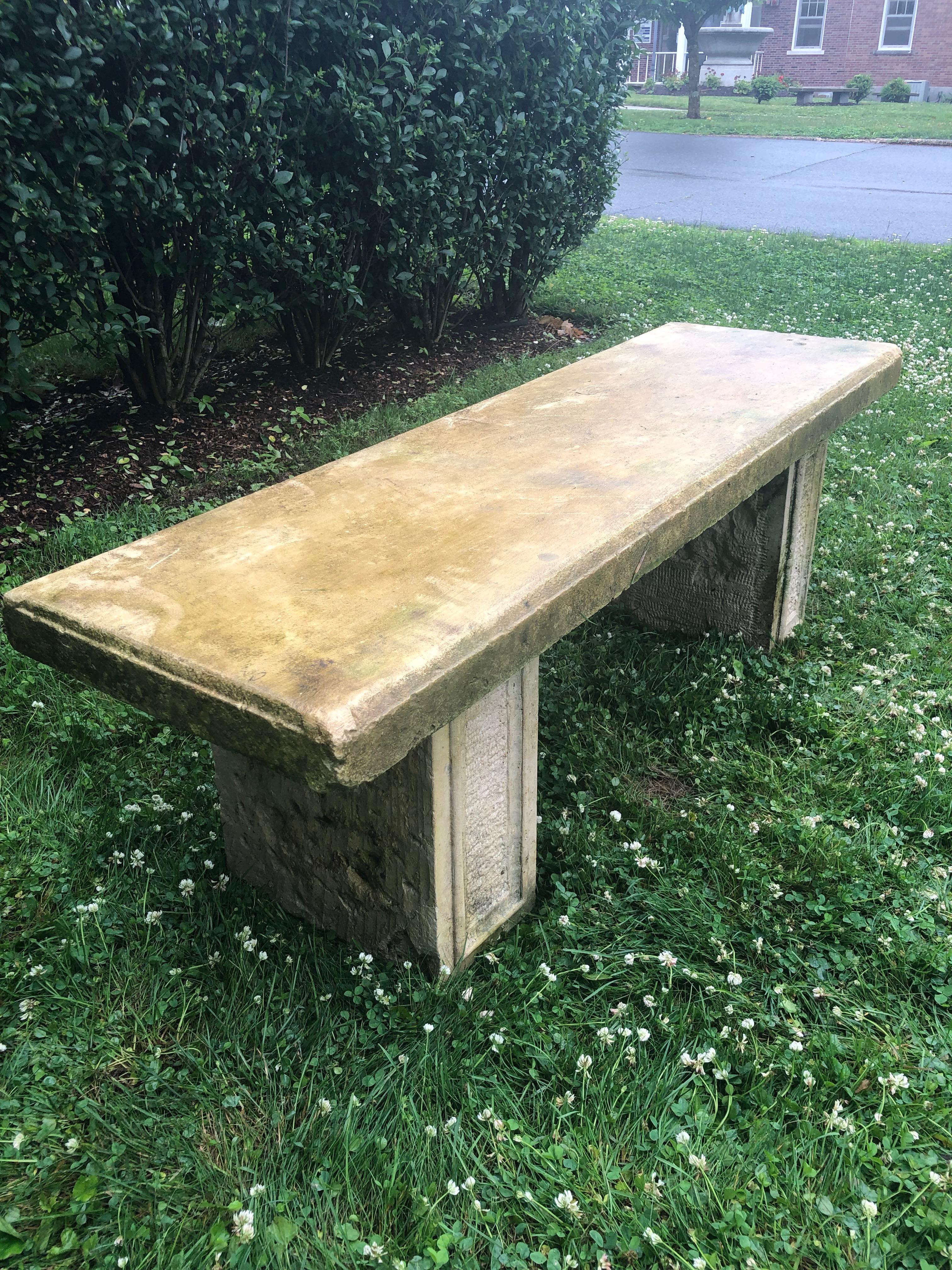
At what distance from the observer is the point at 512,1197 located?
1646mm

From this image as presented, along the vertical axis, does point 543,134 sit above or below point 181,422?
above

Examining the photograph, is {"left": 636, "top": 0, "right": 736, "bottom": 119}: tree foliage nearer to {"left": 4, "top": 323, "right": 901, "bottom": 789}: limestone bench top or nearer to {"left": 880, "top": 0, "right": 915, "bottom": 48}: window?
{"left": 880, "top": 0, "right": 915, "bottom": 48}: window

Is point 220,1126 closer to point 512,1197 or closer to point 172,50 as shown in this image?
point 512,1197

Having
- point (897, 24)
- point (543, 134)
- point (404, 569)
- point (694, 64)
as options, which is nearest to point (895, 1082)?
point (404, 569)

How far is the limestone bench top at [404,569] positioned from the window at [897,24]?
1180 inches

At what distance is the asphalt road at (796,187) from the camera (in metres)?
10.4

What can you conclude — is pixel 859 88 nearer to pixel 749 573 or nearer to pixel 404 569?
pixel 749 573

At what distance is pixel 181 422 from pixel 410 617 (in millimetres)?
3297

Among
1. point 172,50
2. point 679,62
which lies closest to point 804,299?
point 172,50

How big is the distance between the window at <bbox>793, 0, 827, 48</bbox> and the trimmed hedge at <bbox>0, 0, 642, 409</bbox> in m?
26.7

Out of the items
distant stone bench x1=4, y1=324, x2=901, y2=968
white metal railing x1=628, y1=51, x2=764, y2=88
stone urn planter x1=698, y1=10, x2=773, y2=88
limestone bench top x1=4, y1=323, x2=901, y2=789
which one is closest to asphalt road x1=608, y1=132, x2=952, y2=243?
limestone bench top x1=4, y1=323, x2=901, y2=789

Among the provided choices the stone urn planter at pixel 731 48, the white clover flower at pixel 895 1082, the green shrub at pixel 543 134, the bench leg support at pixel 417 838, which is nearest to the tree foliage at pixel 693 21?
the stone urn planter at pixel 731 48

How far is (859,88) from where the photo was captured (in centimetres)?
2575

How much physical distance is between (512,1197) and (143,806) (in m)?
1.36
